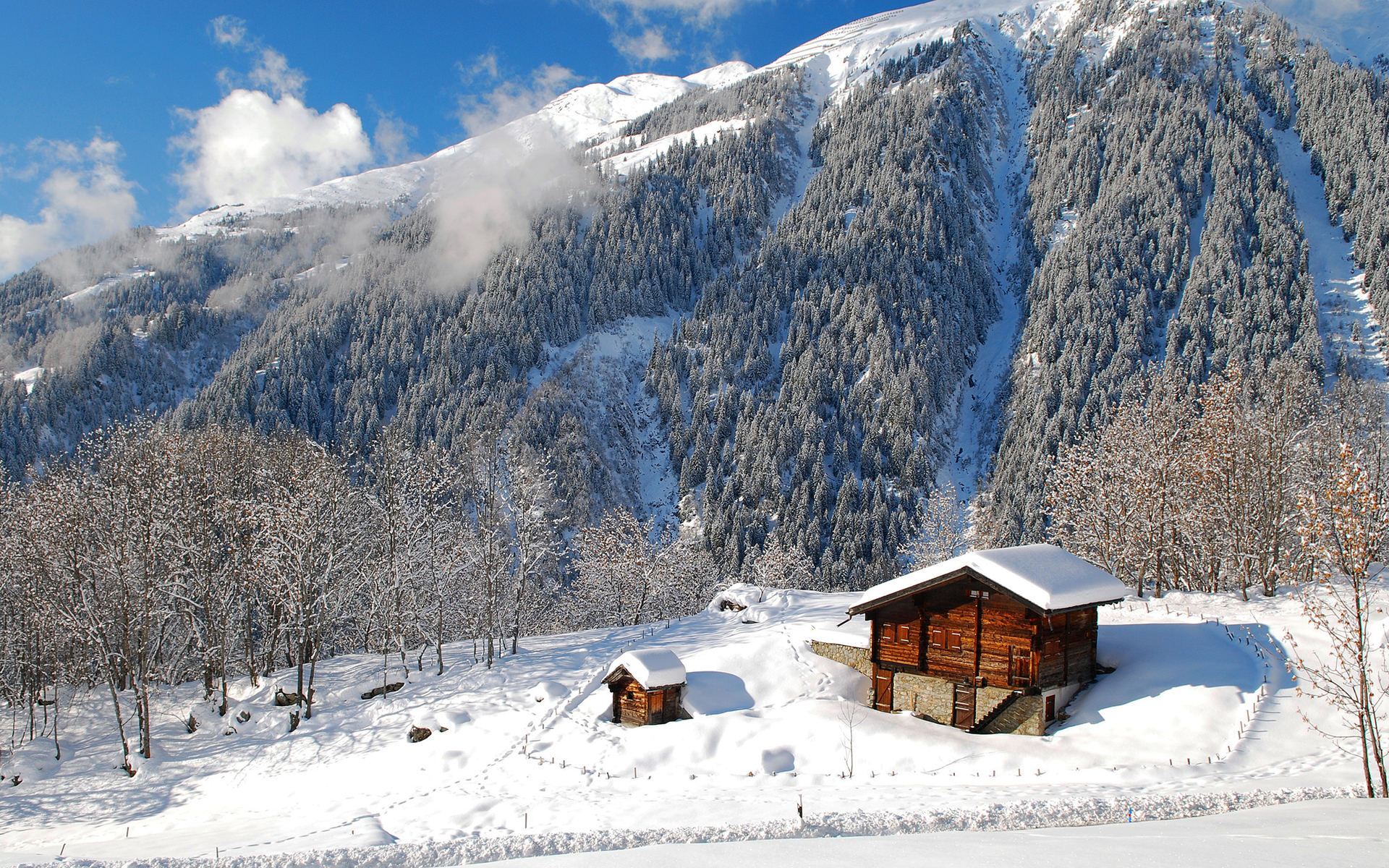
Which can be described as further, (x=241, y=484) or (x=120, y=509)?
(x=241, y=484)

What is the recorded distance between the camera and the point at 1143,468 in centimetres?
3038

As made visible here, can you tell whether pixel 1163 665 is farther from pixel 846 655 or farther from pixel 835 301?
pixel 835 301

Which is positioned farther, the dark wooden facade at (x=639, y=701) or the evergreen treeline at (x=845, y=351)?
the evergreen treeline at (x=845, y=351)

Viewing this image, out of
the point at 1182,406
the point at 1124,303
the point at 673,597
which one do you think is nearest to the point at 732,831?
→ the point at 1182,406

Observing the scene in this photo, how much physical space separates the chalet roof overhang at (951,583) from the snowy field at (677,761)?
2.74 m

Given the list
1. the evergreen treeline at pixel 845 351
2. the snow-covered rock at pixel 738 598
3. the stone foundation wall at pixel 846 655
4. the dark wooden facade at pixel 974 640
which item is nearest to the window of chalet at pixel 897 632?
the dark wooden facade at pixel 974 640

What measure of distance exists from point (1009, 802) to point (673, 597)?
4850 centimetres

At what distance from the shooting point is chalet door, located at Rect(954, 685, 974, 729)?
2145 centimetres

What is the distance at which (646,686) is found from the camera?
22797mm

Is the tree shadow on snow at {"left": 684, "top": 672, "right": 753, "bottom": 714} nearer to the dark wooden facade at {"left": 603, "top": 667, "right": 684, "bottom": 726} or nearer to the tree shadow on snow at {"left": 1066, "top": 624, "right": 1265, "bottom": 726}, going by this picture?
the dark wooden facade at {"left": 603, "top": 667, "right": 684, "bottom": 726}

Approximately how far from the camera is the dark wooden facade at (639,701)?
2311 cm

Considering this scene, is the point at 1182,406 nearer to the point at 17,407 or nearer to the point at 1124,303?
the point at 1124,303

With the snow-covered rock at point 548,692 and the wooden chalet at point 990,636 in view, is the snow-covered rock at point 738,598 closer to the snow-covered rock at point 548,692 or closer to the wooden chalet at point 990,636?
the snow-covered rock at point 548,692

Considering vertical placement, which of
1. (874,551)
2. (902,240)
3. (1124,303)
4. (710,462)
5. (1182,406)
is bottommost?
(874,551)
